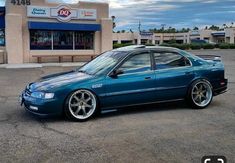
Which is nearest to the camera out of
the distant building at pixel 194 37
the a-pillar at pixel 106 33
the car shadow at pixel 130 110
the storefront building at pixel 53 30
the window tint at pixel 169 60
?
the car shadow at pixel 130 110

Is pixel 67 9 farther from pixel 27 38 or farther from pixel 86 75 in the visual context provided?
pixel 86 75

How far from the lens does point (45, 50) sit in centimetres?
2583

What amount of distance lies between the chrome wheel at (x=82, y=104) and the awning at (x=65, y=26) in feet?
60.5

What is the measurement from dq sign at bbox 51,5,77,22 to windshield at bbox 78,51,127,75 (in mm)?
17768

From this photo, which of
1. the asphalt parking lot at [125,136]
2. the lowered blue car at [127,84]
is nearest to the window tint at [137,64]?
the lowered blue car at [127,84]

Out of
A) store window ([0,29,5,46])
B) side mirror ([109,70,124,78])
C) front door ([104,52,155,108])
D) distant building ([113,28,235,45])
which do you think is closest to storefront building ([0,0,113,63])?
store window ([0,29,5,46])

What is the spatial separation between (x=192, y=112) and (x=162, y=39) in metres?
87.3

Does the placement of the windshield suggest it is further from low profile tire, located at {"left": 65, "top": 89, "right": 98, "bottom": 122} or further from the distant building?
the distant building

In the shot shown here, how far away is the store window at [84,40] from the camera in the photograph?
26902mm

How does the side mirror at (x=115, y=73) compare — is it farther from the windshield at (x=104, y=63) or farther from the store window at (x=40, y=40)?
the store window at (x=40, y=40)

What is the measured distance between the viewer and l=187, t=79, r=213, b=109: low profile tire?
8.25m

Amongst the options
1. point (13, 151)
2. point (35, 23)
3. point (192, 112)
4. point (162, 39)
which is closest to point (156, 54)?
point (192, 112)

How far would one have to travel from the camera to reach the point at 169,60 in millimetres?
8266

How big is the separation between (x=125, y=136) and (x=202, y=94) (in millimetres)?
3126
